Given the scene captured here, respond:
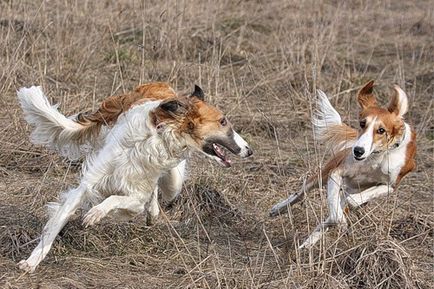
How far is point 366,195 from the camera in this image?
6.64 m

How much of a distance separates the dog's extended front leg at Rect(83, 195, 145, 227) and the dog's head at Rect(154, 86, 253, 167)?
0.51 m

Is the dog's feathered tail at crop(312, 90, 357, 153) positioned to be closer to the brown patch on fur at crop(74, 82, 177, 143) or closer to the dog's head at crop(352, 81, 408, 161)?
the dog's head at crop(352, 81, 408, 161)

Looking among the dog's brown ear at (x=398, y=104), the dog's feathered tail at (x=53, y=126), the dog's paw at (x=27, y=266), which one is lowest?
the dog's paw at (x=27, y=266)

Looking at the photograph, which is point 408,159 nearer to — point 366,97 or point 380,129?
point 380,129

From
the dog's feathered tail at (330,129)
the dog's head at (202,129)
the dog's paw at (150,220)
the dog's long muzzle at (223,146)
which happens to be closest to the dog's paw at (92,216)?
the dog's head at (202,129)

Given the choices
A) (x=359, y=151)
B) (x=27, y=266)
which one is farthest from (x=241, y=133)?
(x=27, y=266)

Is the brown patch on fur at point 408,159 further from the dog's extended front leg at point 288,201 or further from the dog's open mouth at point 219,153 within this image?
the dog's open mouth at point 219,153

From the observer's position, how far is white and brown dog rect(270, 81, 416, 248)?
6.42 metres

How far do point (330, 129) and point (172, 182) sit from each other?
1.43 metres

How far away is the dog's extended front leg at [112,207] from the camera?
5.54 meters

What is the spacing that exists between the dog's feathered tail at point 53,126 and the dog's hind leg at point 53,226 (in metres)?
0.62

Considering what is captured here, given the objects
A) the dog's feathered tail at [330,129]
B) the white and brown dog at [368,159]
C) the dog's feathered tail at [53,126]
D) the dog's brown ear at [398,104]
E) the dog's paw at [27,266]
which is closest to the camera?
the dog's paw at [27,266]

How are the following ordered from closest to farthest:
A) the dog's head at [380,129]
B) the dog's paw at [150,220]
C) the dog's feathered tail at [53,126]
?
1. the dog's feathered tail at [53,126]
2. the dog's head at [380,129]
3. the dog's paw at [150,220]

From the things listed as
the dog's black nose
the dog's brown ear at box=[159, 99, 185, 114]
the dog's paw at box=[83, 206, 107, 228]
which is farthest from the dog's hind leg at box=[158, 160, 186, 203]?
the dog's black nose
